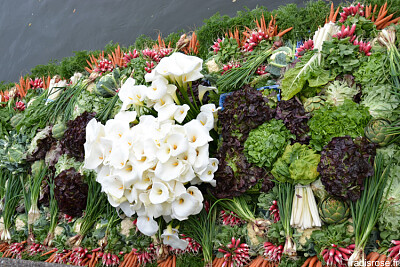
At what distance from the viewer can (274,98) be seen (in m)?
2.68

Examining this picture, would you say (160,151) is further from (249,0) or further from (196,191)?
(249,0)

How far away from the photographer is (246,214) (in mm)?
2467

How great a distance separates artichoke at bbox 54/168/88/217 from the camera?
302 cm

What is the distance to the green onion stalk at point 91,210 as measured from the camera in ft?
9.91

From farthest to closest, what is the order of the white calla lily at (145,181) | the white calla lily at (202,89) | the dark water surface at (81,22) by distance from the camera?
the dark water surface at (81,22) → the white calla lily at (202,89) → the white calla lily at (145,181)

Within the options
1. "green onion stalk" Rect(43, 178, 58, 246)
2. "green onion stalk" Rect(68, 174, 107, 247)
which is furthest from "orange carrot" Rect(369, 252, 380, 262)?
"green onion stalk" Rect(43, 178, 58, 246)

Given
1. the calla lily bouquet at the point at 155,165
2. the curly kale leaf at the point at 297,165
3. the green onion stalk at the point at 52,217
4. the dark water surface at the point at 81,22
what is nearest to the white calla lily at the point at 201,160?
the calla lily bouquet at the point at 155,165

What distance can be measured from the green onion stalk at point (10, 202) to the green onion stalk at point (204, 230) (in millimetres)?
1990

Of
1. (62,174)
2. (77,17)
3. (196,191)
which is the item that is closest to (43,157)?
(62,174)

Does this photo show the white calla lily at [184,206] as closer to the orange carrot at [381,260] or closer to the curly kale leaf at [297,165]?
the curly kale leaf at [297,165]

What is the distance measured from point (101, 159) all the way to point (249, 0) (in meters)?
3.12

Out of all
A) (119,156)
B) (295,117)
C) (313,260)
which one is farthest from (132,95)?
(313,260)

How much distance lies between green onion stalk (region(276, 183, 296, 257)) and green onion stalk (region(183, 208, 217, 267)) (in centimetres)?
52

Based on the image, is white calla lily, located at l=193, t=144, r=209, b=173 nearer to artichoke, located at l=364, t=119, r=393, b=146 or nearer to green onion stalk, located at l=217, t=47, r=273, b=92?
green onion stalk, located at l=217, t=47, r=273, b=92
